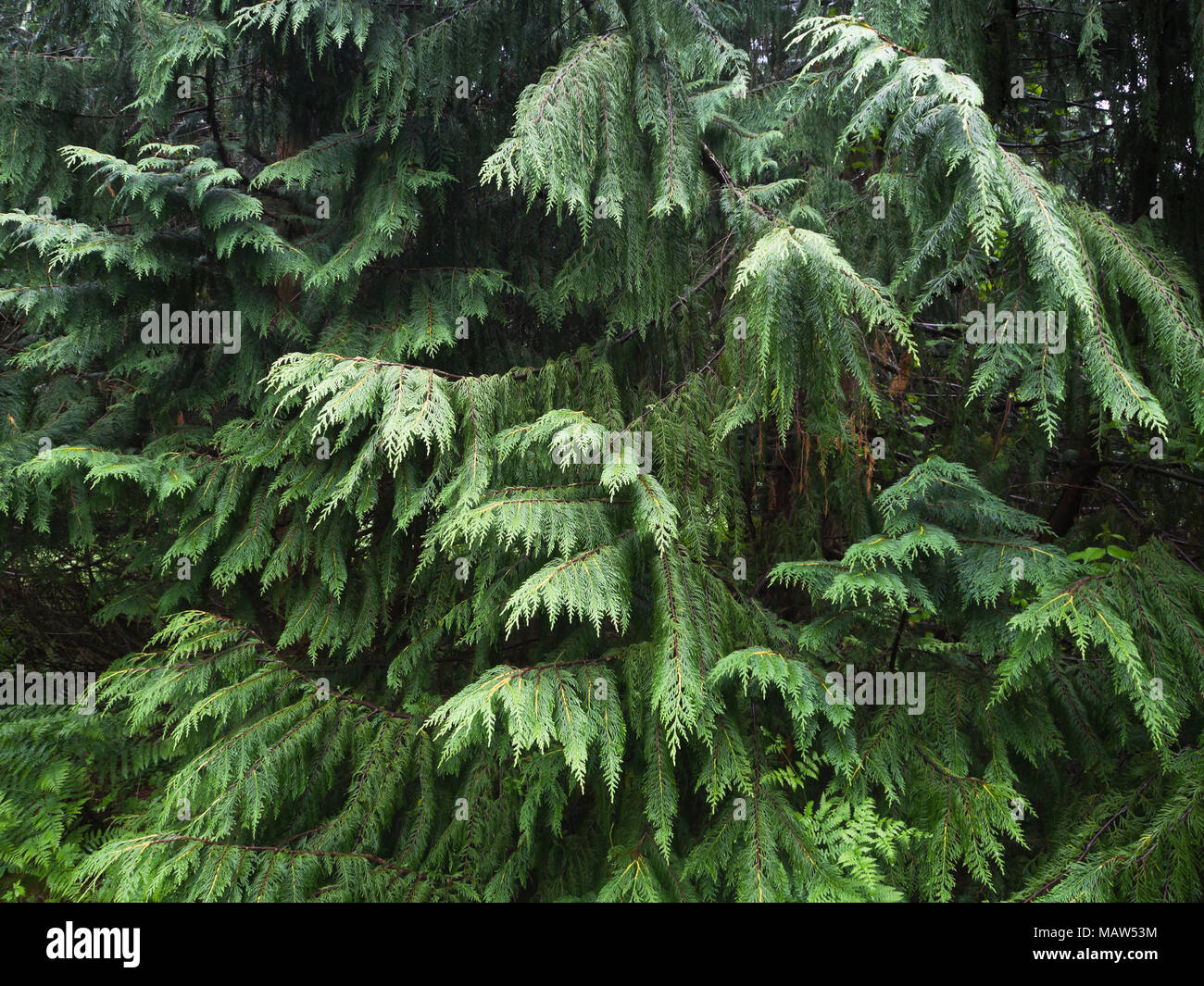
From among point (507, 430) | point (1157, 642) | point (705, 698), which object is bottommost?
point (705, 698)

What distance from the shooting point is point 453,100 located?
3932mm

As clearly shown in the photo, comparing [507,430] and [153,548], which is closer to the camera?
[507,430]

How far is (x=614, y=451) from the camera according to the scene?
2.83 metres

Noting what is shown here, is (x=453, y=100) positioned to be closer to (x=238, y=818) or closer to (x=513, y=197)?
(x=513, y=197)

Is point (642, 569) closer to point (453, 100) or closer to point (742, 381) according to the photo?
point (742, 381)

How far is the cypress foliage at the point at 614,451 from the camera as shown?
8.12ft

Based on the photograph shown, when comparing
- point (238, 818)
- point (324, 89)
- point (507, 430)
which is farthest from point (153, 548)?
point (324, 89)

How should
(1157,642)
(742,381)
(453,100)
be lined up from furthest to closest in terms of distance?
1. (453,100)
2. (742,381)
3. (1157,642)

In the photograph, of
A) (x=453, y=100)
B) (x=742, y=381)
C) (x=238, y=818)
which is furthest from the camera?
(x=453, y=100)

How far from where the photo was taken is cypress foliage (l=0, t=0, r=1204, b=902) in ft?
8.12

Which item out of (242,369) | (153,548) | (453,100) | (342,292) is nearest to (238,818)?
(153,548)

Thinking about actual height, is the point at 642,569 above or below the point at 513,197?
below
